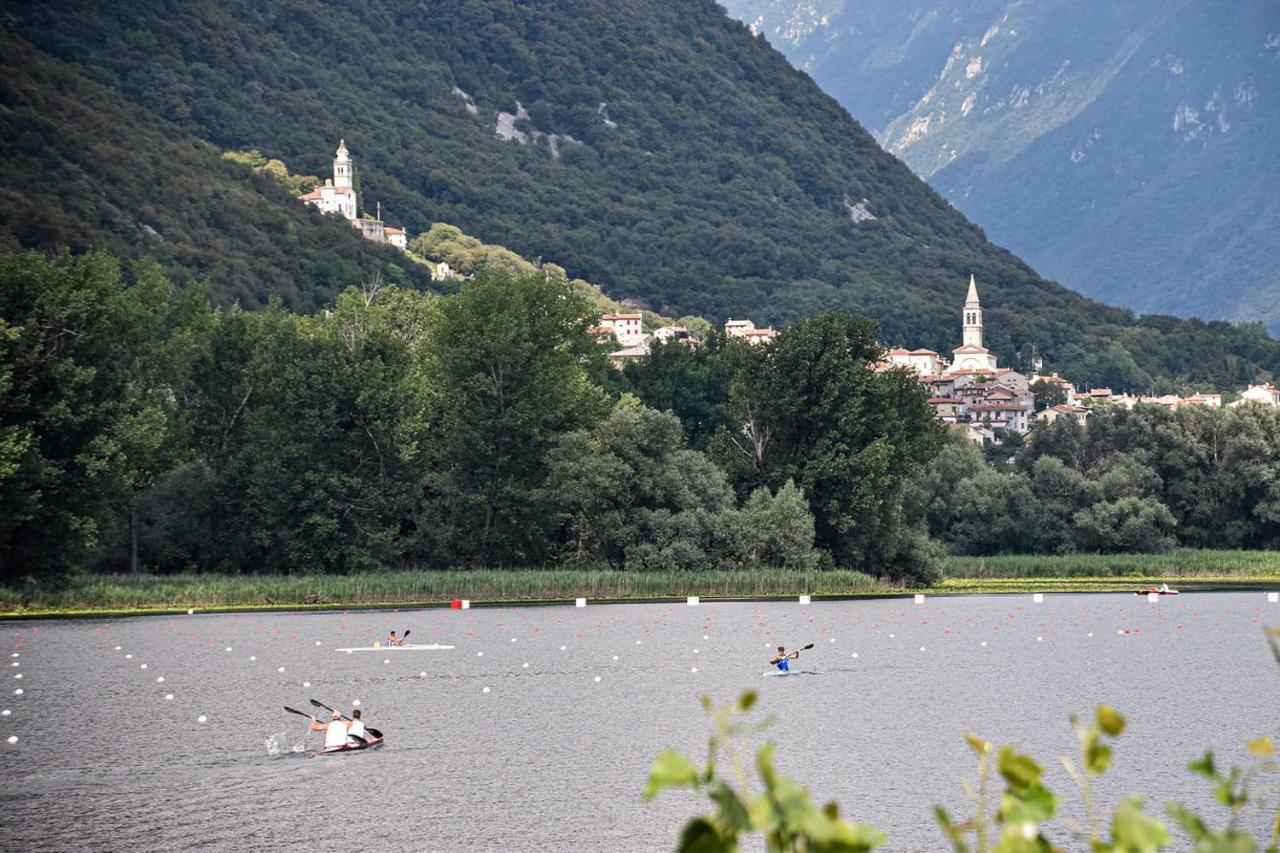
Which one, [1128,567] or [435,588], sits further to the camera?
[1128,567]

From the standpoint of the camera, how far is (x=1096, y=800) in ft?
150

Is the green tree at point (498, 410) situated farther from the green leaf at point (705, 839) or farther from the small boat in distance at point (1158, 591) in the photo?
the green leaf at point (705, 839)

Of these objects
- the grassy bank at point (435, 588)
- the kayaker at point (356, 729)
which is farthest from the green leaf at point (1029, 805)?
the grassy bank at point (435, 588)

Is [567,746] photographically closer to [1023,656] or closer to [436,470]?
[1023,656]

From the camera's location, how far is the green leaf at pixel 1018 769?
23.1 ft

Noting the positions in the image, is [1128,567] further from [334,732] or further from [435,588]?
[334,732]

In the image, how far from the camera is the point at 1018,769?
718 centimetres

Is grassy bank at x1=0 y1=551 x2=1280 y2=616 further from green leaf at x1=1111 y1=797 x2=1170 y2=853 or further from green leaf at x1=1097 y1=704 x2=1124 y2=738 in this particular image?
green leaf at x1=1111 y1=797 x2=1170 y2=853

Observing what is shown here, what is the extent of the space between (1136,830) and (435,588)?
96.5 m

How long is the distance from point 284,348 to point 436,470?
13.0 metres

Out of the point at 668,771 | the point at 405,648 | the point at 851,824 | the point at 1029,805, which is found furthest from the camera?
the point at 405,648

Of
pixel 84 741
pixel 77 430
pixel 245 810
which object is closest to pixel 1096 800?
pixel 245 810

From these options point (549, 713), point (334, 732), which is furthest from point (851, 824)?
point (549, 713)

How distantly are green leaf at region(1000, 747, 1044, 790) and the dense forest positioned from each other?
8782cm
